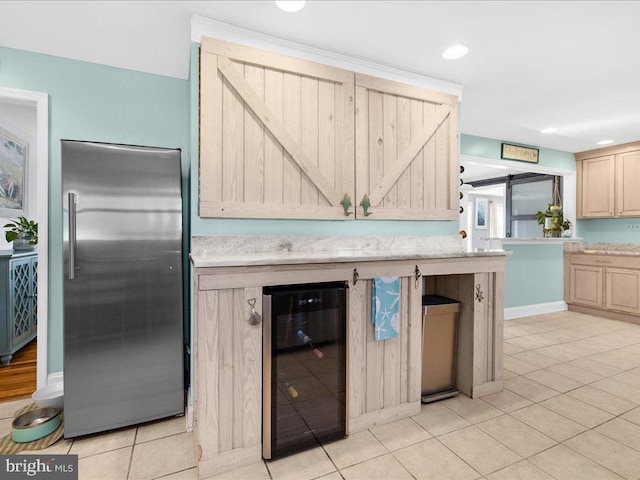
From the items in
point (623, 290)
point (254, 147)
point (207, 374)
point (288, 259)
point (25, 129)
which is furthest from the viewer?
point (623, 290)

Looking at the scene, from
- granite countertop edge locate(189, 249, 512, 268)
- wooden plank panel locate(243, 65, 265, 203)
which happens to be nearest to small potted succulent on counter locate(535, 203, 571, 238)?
granite countertop edge locate(189, 249, 512, 268)

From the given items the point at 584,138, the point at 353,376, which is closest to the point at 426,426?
the point at 353,376

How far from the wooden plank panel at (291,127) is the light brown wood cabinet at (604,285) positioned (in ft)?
16.5

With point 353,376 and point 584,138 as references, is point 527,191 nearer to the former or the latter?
point 584,138

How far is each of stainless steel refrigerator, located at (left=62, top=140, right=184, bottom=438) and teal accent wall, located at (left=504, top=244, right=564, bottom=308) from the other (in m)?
4.47

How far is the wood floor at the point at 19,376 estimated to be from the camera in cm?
258

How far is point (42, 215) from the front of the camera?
2434 millimetres

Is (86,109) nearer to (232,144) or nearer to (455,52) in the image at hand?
(232,144)

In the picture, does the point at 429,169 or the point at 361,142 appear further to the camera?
the point at 429,169

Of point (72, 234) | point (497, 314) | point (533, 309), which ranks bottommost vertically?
point (533, 309)

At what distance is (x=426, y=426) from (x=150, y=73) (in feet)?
10.8

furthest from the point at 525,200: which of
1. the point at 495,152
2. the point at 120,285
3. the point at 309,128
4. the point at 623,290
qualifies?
the point at 120,285

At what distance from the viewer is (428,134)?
114 inches

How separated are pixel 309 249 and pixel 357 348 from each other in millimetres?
825
